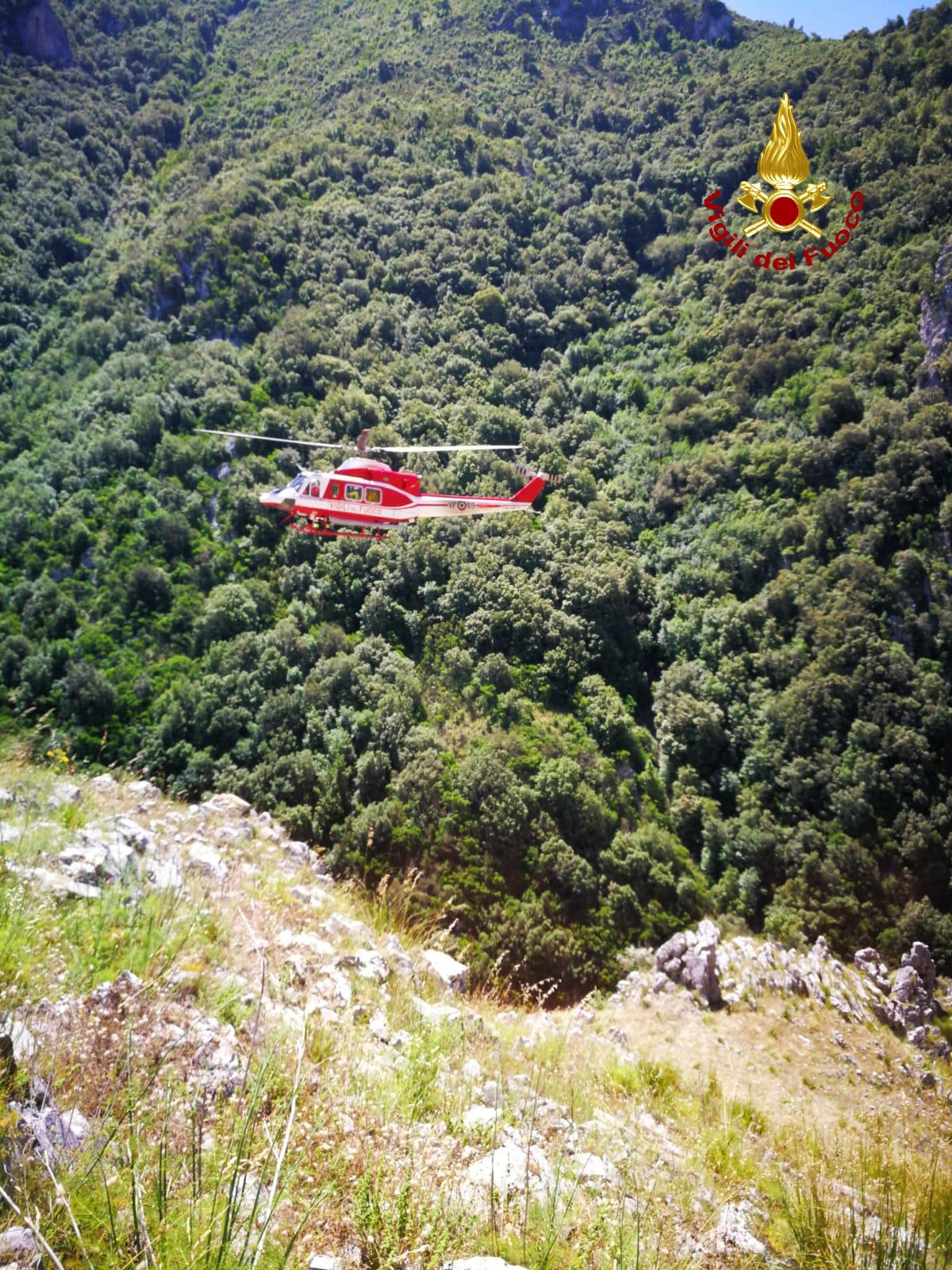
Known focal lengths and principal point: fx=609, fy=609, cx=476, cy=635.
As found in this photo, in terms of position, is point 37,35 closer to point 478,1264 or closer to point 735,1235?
point 478,1264

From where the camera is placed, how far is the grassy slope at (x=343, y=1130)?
3.42 m

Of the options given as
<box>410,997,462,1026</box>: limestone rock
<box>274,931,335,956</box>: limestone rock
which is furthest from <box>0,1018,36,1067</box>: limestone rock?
<box>410,997,462,1026</box>: limestone rock

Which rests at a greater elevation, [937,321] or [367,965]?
[937,321]

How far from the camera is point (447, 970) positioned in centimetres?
975

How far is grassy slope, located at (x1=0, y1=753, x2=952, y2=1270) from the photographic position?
3.42 metres

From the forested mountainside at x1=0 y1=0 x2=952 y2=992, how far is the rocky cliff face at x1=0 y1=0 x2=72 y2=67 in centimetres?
38

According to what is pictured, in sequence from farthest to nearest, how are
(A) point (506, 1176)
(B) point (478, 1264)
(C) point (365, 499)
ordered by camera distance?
1. (C) point (365, 499)
2. (A) point (506, 1176)
3. (B) point (478, 1264)

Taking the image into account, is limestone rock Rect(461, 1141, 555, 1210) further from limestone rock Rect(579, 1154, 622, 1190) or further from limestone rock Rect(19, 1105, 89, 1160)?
limestone rock Rect(19, 1105, 89, 1160)

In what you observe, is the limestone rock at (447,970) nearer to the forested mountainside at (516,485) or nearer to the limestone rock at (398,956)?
the limestone rock at (398,956)

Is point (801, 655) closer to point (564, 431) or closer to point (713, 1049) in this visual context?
point (713, 1049)

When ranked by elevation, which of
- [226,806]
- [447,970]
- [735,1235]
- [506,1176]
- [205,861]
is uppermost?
[506,1176]

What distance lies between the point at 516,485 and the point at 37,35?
319 feet

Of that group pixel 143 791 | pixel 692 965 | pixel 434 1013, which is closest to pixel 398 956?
pixel 434 1013

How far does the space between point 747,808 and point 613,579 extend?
17.4m
